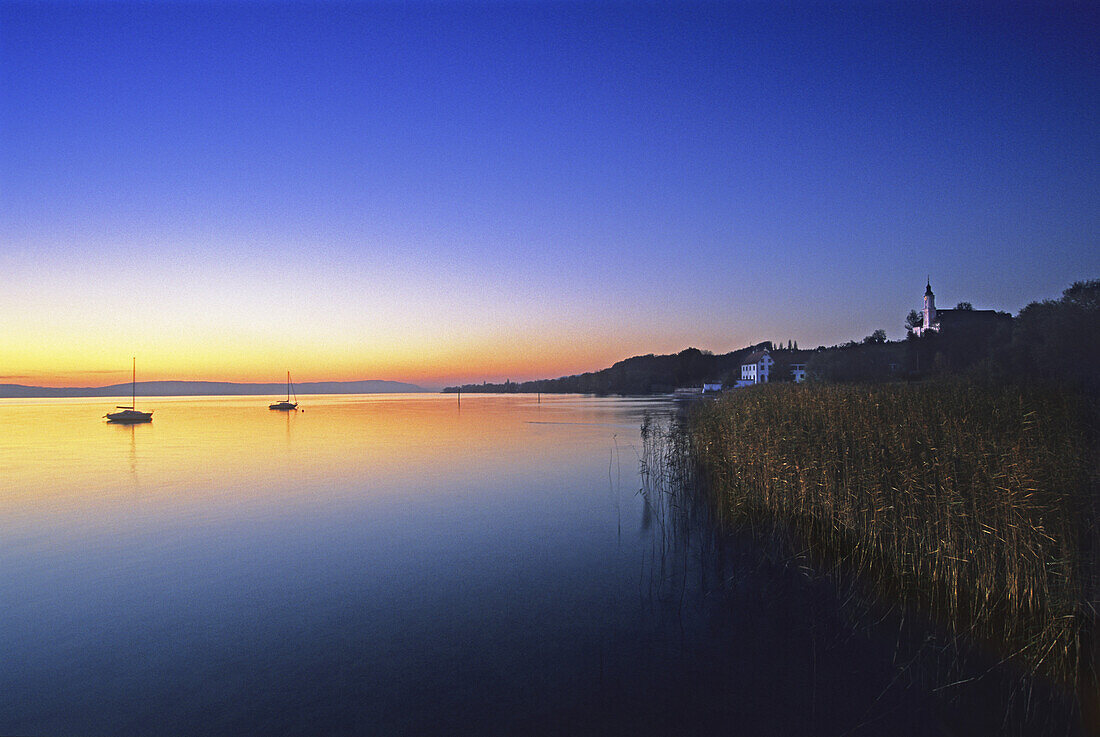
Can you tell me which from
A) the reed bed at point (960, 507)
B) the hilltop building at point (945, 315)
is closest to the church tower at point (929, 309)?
the hilltop building at point (945, 315)

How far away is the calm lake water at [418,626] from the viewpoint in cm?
469

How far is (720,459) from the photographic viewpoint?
13.8m

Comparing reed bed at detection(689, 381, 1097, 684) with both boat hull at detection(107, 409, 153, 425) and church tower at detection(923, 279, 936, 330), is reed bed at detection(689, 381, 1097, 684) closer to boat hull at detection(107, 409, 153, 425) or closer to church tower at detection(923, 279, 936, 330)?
boat hull at detection(107, 409, 153, 425)

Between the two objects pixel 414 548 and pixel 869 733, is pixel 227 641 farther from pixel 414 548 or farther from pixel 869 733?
pixel 869 733

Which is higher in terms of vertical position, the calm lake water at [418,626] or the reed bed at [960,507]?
the reed bed at [960,507]

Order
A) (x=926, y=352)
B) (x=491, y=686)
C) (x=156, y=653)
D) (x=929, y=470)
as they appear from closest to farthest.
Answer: (x=491, y=686) < (x=156, y=653) < (x=929, y=470) < (x=926, y=352)

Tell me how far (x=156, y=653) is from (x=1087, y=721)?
28.7 ft

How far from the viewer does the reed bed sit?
5.61m

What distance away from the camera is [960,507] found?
664 centimetres

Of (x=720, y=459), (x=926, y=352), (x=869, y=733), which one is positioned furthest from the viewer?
(x=926, y=352)

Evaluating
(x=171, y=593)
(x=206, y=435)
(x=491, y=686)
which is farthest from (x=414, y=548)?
(x=206, y=435)

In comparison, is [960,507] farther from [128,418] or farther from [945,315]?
[945,315]

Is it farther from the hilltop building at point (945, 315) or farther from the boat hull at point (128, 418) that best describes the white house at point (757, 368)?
the boat hull at point (128, 418)

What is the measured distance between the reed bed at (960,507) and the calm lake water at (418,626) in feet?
4.27
